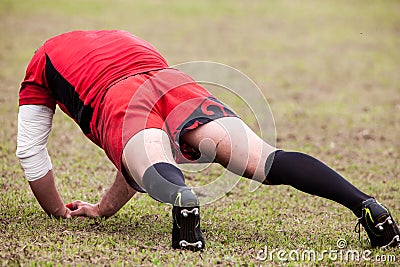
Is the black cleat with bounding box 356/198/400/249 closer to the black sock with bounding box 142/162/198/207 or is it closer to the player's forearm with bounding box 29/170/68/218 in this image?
the black sock with bounding box 142/162/198/207

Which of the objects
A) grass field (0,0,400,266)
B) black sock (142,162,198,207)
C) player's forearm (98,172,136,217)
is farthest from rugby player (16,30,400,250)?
player's forearm (98,172,136,217)

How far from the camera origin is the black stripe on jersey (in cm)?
312

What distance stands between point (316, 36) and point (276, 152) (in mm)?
9782

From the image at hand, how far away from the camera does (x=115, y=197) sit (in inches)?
141

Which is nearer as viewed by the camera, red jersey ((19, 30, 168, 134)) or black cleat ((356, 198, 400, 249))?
black cleat ((356, 198, 400, 249))

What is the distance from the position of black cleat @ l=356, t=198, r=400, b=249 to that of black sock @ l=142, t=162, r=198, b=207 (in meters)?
0.80

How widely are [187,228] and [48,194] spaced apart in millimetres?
1080

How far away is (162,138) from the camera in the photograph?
114 inches

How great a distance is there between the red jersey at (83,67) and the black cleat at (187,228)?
0.70 metres

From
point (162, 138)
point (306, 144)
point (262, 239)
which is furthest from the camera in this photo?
point (306, 144)

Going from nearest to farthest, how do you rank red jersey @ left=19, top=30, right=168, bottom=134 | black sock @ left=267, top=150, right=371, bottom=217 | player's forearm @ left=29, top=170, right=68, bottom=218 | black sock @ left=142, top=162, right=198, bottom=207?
→ black sock @ left=142, top=162, right=198, bottom=207, black sock @ left=267, top=150, right=371, bottom=217, red jersey @ left=19, top=30, right=168, bottom=134, player's forearm @ left=29, top=170, right=68, bottom=218

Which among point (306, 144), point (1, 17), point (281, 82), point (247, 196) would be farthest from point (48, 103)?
point (1, 17)

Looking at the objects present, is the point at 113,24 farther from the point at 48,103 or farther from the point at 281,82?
the point at 48,103

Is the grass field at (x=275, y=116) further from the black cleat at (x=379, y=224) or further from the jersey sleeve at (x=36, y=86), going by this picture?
the jersey sleeve at (x=36, y=86)
